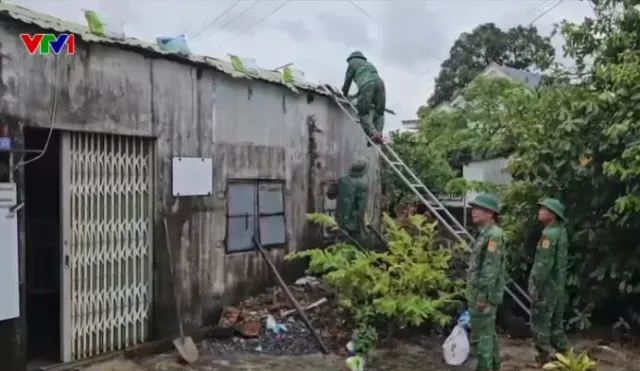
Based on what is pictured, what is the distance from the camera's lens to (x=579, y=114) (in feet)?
29.0

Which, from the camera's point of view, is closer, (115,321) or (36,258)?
(115,321)

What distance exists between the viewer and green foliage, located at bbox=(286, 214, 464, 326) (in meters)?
7.50

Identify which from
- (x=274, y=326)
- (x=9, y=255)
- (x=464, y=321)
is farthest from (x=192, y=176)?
(x=464, y=321)

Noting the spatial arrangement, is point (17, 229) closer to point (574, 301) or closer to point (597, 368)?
point (597, 368)

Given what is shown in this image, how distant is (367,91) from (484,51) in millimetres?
23756

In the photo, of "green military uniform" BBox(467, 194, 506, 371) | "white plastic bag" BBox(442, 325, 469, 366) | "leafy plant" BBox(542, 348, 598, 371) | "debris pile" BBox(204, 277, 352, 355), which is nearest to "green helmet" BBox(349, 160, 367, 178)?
"debris pile" BBox(204, 277, 352, 355)

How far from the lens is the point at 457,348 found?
7.41m

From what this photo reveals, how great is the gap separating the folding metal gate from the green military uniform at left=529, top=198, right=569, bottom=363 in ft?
13.1

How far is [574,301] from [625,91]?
2.64 meters

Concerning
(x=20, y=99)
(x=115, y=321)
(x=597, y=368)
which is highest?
(x=20, y=99)

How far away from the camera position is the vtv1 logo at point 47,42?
605cm

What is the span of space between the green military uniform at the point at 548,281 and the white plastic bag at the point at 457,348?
72 centimetres

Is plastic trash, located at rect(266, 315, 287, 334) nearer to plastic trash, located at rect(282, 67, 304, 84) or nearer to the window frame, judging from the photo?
the window frame

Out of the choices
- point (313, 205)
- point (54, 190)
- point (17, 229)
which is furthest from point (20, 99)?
point (313, 205)
